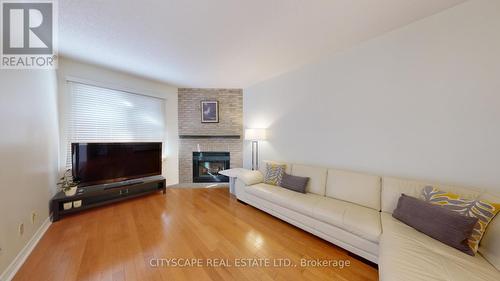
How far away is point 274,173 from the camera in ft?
9.86

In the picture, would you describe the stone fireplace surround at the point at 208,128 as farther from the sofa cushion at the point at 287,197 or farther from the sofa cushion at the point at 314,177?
the sofa cushion at the point at 314,177

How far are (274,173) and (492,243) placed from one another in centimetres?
226

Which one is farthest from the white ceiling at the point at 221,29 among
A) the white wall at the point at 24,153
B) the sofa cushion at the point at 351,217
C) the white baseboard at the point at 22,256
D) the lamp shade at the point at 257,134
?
the white baseboard at the point at 22,256

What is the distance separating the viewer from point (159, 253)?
1.76 metres

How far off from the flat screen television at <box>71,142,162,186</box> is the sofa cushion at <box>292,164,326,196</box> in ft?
9.92

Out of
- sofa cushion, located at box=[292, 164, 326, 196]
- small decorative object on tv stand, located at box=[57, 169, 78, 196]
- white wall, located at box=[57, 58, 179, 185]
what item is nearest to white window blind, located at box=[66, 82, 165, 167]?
white wall, located at box=[57, 58, 179, 185]

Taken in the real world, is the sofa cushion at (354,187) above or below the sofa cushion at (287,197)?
above

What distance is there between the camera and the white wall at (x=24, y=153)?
4.87 feet

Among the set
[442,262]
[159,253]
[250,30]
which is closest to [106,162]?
[159,253]

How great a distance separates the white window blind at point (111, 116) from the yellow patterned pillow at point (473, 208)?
4.62m

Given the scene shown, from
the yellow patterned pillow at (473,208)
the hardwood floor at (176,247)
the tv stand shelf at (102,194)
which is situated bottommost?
the hardwood floor at (176,247)

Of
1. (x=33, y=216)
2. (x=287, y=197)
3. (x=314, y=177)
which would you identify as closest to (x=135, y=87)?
(x=33, y=216)

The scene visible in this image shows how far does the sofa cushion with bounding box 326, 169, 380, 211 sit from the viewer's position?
2.03m

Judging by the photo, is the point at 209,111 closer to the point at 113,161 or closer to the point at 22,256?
the point at 113,161
